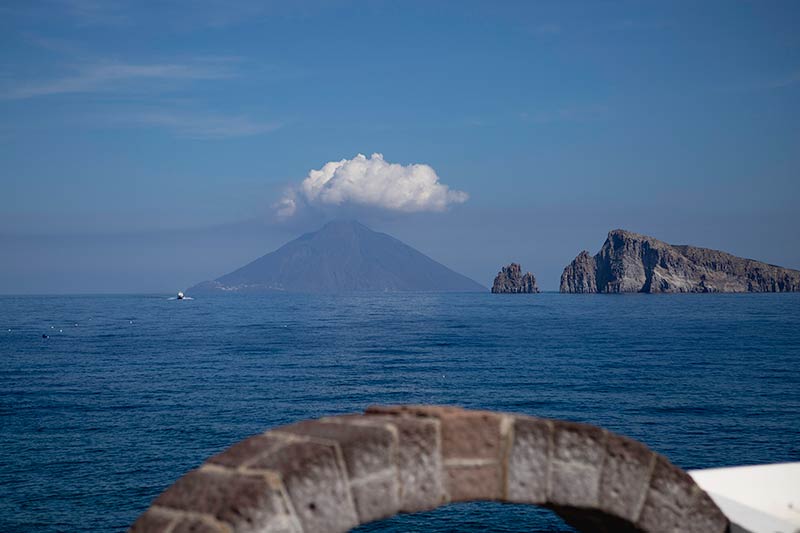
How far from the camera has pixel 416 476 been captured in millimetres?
5270

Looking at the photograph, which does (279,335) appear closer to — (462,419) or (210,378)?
(210,378)

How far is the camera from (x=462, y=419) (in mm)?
5418

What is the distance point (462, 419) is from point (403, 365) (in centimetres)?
7708

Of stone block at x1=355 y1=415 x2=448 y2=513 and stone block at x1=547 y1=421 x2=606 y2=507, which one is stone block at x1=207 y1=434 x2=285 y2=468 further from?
stone block at x1=547 y1=421 x2=606 y2=507

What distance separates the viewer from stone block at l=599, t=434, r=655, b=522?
571 cm

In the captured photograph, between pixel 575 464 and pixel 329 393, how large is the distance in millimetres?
59081

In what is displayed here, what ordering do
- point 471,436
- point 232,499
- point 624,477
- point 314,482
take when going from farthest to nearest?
point 624,477, point 471,436, point 314,482, point 232,499

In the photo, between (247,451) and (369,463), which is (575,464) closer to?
(369,463)

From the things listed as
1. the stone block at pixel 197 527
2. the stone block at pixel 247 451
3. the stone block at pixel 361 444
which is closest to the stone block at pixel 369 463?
the stone block at pixel 361 444

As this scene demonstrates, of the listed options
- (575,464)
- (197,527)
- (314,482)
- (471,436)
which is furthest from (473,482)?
(197,527)

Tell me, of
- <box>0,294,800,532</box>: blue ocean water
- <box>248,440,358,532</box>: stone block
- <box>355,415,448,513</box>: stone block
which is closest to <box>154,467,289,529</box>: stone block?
<box>248,440,358,532</box>: stone block

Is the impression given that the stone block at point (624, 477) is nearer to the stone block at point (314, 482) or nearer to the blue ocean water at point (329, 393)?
the stone block at point (314, 482)

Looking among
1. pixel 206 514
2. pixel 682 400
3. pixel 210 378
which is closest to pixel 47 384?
pixel 210 378

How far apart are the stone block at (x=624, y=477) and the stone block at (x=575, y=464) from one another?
7cm
